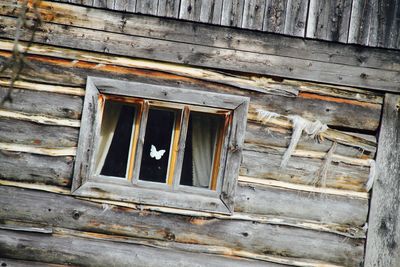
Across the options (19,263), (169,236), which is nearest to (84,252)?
(19,263)

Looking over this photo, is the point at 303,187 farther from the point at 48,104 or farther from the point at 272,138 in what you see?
the point at 48,104

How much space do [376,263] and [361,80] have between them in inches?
63.6

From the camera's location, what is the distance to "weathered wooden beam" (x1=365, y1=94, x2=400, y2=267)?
5469 mm

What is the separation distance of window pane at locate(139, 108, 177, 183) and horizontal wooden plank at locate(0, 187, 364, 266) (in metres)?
0.37

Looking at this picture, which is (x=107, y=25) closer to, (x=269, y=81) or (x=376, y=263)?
(x=269, y=81)

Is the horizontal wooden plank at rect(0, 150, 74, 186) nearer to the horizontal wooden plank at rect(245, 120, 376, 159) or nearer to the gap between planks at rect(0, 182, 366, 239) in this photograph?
the gap between planks at rect(0, 182, 366, 239)

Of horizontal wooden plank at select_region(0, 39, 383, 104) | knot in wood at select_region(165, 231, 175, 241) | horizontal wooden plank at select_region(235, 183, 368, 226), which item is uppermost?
horizontal wooden plank at select_region(0, 39, 383, 104)

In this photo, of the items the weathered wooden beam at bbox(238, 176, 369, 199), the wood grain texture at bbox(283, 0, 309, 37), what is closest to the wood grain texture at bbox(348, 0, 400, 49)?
the wood grain texture at bbox(283, 0, 309, 37)

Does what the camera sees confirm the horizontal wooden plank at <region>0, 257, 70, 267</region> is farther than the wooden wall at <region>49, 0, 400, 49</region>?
No

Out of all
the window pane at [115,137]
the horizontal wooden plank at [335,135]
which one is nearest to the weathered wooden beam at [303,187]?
the horizontal wooden plank at [335,135]

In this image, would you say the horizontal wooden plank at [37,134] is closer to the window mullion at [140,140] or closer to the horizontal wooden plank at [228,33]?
the window mullion at [140,140]

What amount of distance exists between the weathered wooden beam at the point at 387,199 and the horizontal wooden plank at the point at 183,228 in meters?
0.17

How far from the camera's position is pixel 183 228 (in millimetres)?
5324

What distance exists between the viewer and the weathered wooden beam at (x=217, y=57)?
5266 millimetres
